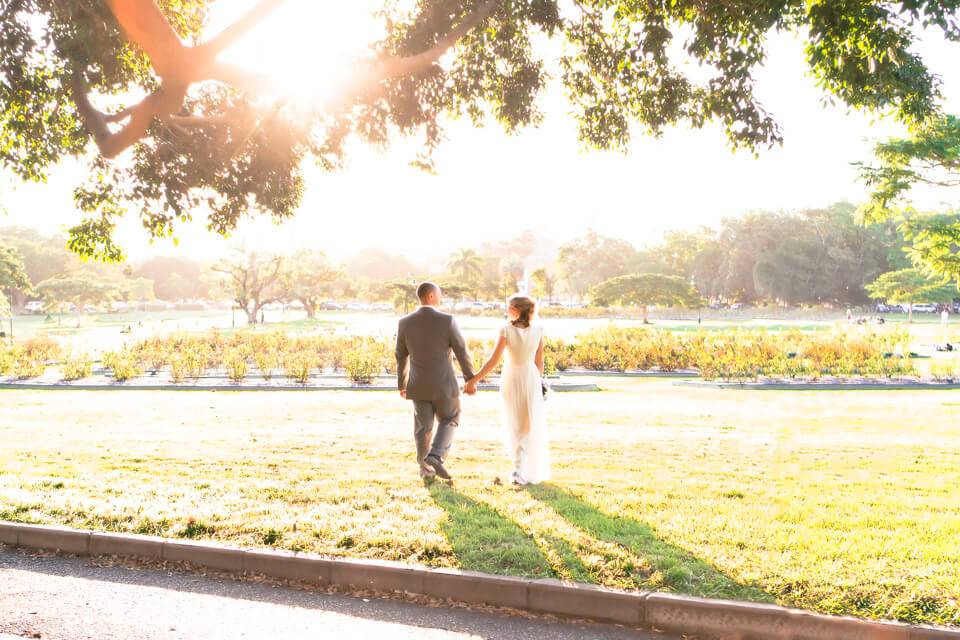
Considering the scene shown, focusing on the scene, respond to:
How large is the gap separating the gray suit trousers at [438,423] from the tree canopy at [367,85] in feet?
12.8

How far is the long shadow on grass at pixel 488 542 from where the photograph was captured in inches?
168

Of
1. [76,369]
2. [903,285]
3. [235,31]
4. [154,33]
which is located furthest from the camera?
[903,285]

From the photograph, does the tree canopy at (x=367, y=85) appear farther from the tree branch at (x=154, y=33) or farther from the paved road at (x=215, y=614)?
the paved road at (x=215, y=614)

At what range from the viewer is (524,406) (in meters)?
6.29

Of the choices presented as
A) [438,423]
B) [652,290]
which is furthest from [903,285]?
[438,423]

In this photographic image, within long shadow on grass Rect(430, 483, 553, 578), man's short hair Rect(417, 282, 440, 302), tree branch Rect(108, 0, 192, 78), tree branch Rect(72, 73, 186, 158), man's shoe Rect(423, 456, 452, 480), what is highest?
tree branch Rect(108, 0, 192, 78)

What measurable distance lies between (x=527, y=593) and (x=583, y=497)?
1.97m

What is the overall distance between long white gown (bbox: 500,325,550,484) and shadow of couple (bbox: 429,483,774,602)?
27.9 inches

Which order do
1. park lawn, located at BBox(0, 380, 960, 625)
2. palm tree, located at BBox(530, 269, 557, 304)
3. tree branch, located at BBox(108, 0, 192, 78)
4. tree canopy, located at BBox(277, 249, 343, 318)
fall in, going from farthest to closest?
palm tree, located at BBox(530, 269, 557, 304) → tree canopy, located at BBox(277, 249, 343, 318) → tree branch, located at BBox(108, 0, 192, 78) → park lawn, located at BBox(0, 380, 960, 625)

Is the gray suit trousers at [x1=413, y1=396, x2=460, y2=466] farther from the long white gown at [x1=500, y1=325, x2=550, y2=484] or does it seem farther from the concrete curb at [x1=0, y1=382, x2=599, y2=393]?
the concrete curb at [x1=0, y1=382, x2=599, y2=393]

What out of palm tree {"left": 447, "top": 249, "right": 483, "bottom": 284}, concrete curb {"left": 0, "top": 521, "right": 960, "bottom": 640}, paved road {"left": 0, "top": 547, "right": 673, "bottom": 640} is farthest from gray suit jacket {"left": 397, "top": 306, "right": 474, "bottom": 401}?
palm tree {"left": 447, "top": 249, "right": 483, "bottom": 284}

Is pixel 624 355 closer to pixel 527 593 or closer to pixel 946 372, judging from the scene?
pixel 946 372

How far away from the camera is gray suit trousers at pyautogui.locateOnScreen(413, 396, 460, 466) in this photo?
21.3ft

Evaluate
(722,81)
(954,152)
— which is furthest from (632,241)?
(722,81)
